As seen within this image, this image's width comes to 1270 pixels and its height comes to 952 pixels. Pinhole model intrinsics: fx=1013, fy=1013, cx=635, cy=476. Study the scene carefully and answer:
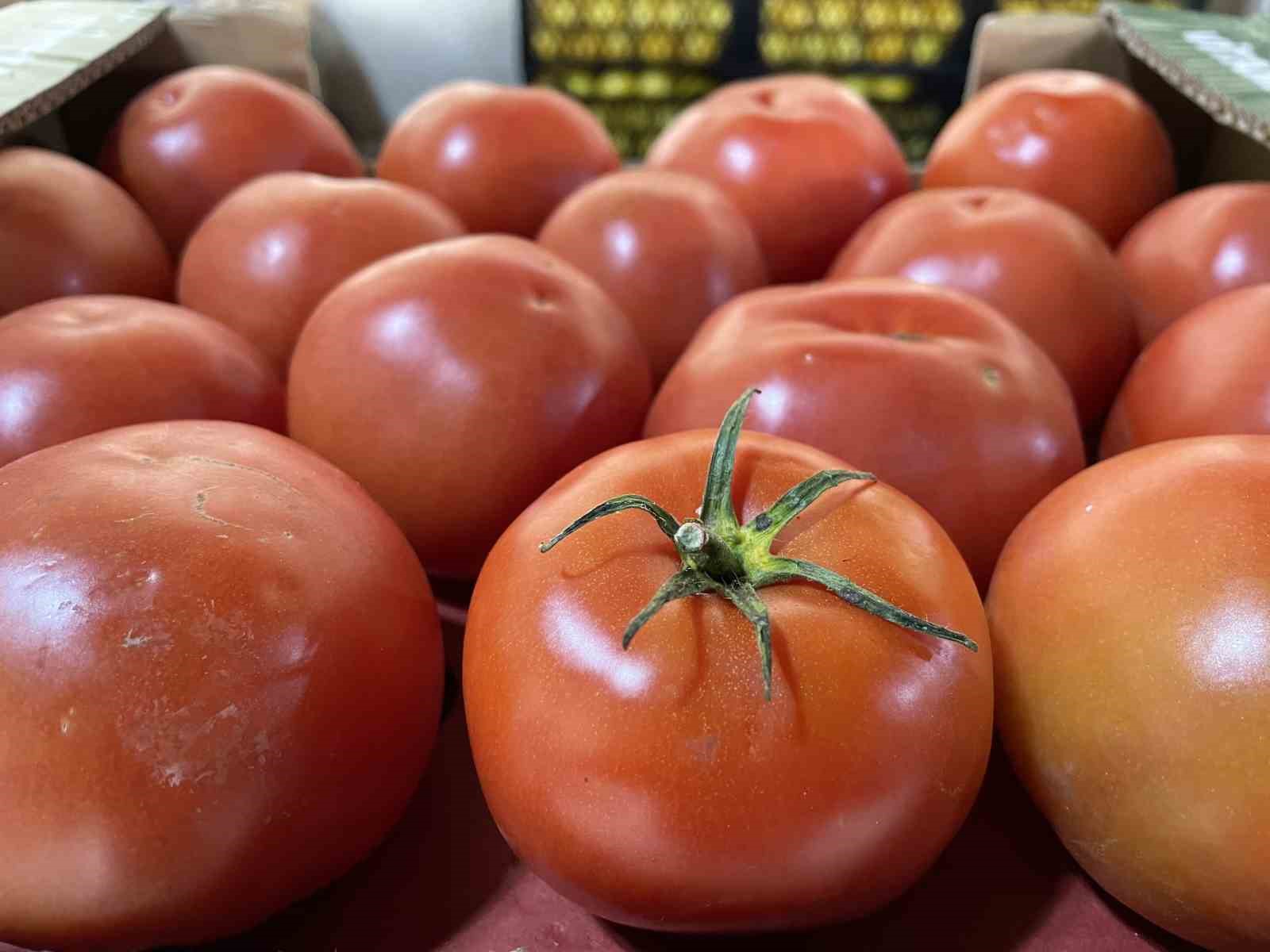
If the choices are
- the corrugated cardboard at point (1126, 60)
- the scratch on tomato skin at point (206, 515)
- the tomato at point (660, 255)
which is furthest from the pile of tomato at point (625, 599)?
the corrugated cardboard at point (1126, 60)

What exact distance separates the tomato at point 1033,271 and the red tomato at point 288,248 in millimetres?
391

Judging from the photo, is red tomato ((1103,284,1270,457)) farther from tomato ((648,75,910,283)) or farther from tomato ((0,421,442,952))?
tomato ((0,421,442,952))

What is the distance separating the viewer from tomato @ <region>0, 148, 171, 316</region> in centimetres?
78

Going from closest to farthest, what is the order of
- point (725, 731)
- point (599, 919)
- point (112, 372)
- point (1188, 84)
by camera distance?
point (725, 731)
point (599, 919)
point (112, 372)
point (1188, 84)

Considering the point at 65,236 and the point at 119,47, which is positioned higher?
the point at 119,47

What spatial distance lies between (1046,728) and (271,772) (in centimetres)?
34

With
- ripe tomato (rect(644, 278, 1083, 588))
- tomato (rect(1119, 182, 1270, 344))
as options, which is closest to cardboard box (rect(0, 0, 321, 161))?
ripe tomato (rect(644, 278, 1083, 588))

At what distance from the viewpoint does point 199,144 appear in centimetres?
100

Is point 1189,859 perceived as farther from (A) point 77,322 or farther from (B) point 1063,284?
(A) point 77,322

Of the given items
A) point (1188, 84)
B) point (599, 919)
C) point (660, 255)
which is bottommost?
point (599, 919)

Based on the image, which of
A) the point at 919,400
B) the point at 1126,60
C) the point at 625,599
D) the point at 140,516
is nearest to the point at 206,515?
the point at 140,516

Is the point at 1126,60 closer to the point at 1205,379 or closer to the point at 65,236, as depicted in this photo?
the point at 1205,379

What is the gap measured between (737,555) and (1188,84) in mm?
775

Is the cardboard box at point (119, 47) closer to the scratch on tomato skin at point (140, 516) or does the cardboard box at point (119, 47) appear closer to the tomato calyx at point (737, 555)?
the scratch on tomato skin at point (140, 516)
